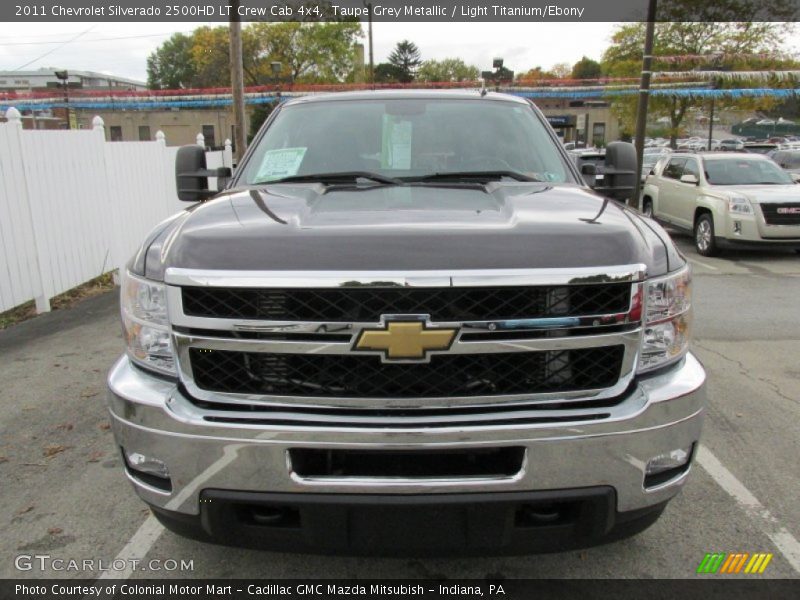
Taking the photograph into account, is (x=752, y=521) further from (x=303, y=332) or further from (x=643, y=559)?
(x=303, y=332)

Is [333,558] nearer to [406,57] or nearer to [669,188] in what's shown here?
[669,188]

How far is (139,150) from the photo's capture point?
31.7 feet

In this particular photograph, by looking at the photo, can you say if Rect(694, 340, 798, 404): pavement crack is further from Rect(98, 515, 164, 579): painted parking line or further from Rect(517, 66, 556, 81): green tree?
Rect(517, 66, 556, 81): green tree

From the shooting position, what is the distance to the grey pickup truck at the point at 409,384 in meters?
2.05

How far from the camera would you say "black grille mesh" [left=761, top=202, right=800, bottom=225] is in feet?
34.1

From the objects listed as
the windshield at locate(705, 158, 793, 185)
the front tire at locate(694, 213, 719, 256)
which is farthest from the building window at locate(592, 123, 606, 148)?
the front tire at locate(694, 213, 719, 256)

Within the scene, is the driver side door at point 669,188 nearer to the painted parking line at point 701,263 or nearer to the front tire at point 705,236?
the front tire at point 705,236

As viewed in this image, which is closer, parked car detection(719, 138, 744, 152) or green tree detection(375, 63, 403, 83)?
parked car detection(719, 138, 744, 152)

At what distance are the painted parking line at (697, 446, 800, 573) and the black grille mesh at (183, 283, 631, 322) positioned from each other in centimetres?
161

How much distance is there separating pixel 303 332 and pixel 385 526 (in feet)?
2.21

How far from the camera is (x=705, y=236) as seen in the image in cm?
1150

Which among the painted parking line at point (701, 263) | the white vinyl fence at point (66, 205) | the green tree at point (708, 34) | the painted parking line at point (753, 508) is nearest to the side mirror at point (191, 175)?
the painted parking line at point (753, 508)

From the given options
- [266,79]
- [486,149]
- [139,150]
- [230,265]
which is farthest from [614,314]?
[266,79]

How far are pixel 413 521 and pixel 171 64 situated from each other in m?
114
